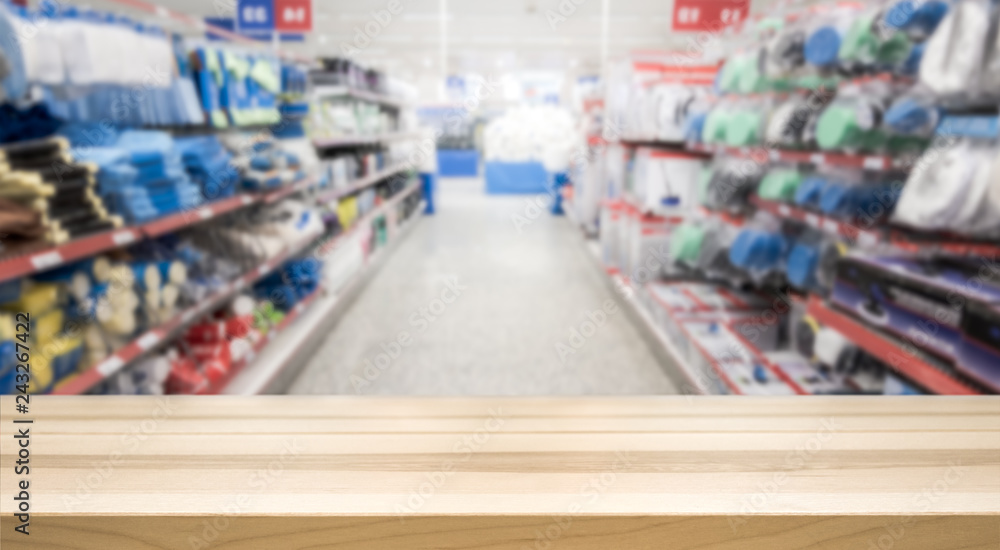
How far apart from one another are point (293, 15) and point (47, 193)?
462 centimetres

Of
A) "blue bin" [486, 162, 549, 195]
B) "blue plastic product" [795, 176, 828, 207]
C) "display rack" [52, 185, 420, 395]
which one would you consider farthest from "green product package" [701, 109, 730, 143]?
"blue bin" [486, 162, 549, 195]

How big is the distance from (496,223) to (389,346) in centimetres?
492

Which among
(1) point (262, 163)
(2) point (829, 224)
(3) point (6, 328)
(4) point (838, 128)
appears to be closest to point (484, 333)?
(1) point (262, 163)

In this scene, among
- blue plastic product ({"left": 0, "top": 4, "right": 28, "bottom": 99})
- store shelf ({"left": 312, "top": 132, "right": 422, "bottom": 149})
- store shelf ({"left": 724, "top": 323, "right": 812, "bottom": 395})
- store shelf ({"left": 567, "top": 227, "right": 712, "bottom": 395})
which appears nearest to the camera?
blue plastic product ({"left": 0, "top": 4, "right": 28, "bottom": 99})

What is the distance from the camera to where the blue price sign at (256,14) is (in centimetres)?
582

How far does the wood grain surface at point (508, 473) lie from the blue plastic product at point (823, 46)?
2.05 m

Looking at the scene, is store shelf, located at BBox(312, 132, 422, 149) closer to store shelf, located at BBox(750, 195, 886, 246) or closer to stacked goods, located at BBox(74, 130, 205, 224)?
stacked goods, located at BBox(74, 130, 205, 224)

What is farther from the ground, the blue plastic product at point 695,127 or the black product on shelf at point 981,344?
the blue plastic product at point 695,127

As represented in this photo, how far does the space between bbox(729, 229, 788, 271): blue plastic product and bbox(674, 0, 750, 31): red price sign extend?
3.03m

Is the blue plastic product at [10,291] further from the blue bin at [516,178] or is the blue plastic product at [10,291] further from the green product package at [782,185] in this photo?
the blue bin at [516,178]

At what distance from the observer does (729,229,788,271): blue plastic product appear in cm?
303

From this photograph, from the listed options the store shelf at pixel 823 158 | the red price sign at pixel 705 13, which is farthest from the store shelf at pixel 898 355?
the red price sign at pixel 705 13

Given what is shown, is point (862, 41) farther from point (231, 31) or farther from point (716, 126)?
point (231, 31)

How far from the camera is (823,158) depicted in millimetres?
2416
